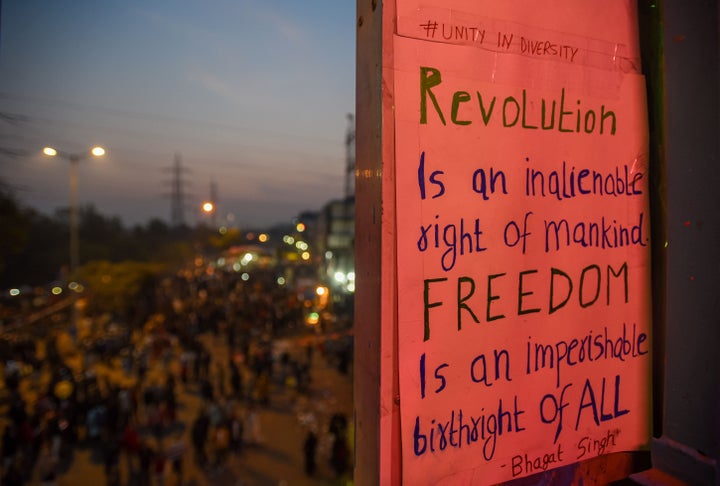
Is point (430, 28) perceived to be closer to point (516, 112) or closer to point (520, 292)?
point (516, 112)

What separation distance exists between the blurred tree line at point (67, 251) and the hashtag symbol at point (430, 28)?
19.5 meters

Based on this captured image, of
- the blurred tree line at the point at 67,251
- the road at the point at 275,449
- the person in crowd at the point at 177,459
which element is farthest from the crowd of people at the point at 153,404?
the blurred tree line at the point at 67,251

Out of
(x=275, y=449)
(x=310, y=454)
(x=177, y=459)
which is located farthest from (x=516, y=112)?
(x=275, y=449)

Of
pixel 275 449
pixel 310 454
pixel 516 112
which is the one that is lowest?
pixel 275 449

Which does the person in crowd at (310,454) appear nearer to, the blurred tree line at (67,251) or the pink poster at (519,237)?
the pink poster at (519,237)

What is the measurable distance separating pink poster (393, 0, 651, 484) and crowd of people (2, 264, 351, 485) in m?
8.38

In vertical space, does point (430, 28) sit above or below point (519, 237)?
above

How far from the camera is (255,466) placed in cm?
930

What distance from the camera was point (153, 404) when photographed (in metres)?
10.6

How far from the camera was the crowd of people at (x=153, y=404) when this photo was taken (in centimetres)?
880

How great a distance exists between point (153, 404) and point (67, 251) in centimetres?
4076

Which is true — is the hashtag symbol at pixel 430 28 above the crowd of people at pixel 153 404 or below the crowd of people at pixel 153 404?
above

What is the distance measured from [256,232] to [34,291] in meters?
117

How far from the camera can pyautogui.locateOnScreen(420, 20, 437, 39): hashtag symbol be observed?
1.19 m
